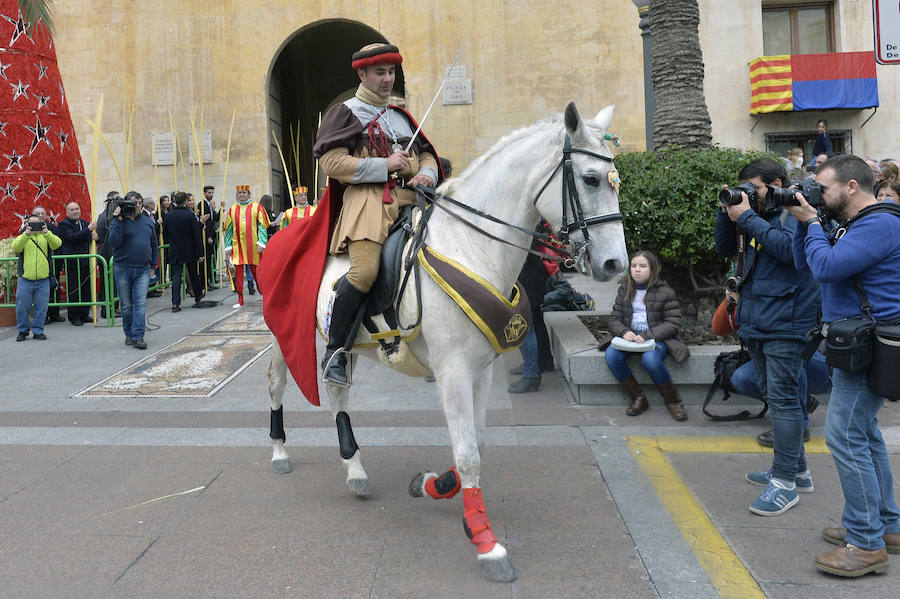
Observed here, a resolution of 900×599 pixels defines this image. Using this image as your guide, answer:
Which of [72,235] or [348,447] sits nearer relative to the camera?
[348,447]

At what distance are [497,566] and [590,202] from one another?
1769mm

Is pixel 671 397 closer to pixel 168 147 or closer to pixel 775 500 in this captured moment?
pixel 775 500

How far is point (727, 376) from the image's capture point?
5.53 m

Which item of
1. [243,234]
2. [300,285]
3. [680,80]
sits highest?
[680,80]

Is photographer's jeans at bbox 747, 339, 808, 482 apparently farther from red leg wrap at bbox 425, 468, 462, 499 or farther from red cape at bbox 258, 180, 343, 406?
red cape at bbox 258, 180, 343, 406

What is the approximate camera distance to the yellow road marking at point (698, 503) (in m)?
3.32

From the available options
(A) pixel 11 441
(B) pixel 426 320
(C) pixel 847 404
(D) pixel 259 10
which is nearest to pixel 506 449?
(B) pixel 426 320

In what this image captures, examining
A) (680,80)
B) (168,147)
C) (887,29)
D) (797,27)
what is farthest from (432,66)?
(887,29)

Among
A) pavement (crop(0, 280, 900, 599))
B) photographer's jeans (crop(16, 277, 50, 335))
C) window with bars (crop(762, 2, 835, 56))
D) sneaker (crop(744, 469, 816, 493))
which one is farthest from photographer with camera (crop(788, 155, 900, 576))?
window with bars (crop(762, 2, 835, 56))

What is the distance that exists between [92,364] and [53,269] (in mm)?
3077

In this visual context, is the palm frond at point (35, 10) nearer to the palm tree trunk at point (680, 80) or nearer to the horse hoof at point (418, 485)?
the palm tree trunk at point (680, 80)

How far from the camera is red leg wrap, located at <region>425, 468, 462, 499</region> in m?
3.97

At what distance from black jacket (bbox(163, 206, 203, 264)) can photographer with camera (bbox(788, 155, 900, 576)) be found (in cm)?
1113

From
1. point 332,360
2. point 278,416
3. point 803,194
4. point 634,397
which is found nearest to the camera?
point 803,194
